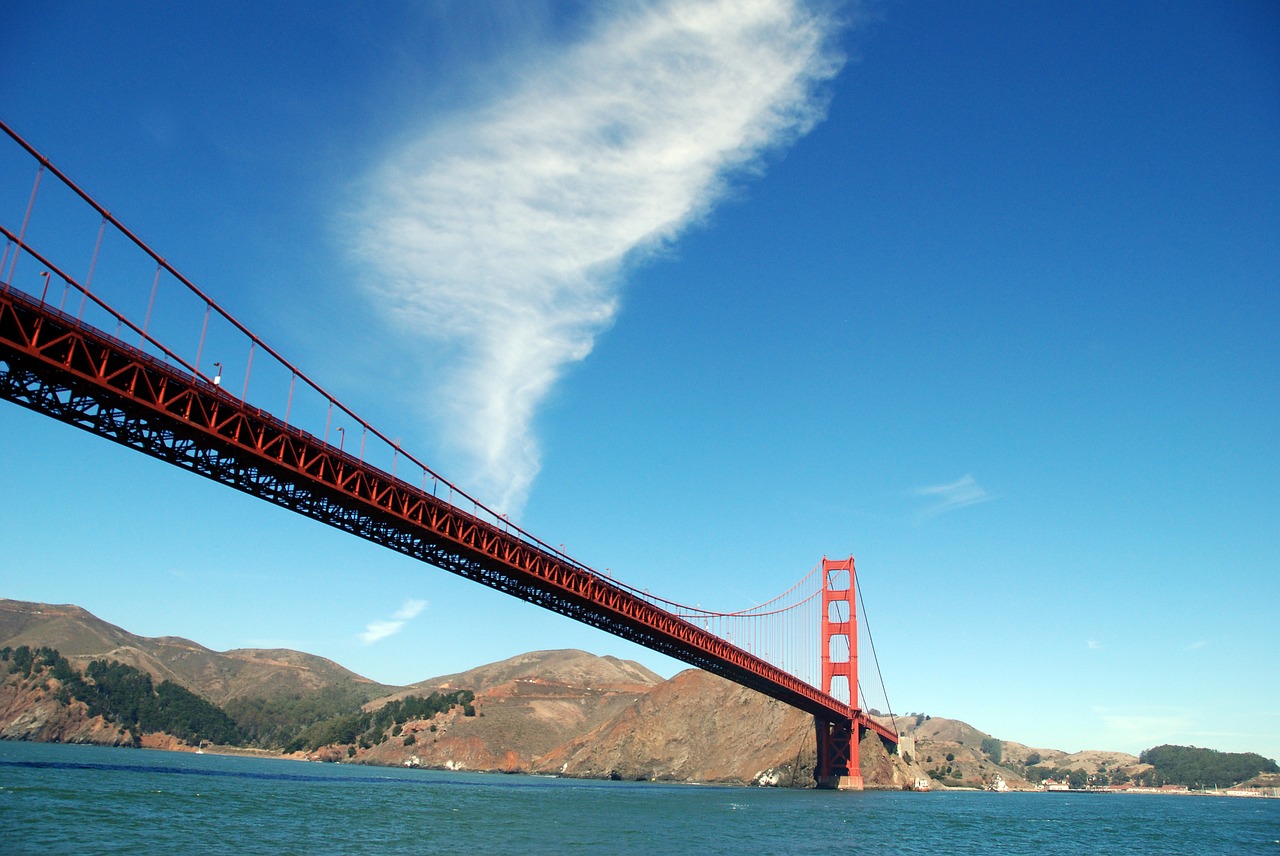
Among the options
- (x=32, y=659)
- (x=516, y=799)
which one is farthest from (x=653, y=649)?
(x=32, y=659)

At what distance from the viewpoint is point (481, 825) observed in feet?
122

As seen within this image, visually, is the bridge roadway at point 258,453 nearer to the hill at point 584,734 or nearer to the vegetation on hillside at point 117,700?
the hill at point 584,734

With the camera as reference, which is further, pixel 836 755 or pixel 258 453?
pixel 836 755

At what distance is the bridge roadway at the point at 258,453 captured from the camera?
30.6m

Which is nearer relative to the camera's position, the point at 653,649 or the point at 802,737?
the point at 653,649

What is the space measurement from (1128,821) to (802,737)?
3958 centimetres

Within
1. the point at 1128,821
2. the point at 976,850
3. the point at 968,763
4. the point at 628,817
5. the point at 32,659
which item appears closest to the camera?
the point at 976,850

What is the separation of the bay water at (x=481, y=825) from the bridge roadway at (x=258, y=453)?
42.6ft

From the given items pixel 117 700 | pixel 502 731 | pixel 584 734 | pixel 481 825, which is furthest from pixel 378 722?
pixel 481 825

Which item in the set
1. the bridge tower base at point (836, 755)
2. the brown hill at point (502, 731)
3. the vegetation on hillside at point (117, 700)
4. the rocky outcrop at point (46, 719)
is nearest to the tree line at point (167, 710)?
the vegetation on hillside at point (117, 700)

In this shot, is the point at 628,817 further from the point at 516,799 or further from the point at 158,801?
the point at 158,801

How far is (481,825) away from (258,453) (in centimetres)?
1832

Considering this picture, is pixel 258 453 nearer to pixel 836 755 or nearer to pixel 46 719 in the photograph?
pixel 836 755

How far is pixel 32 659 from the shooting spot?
7756 inches
